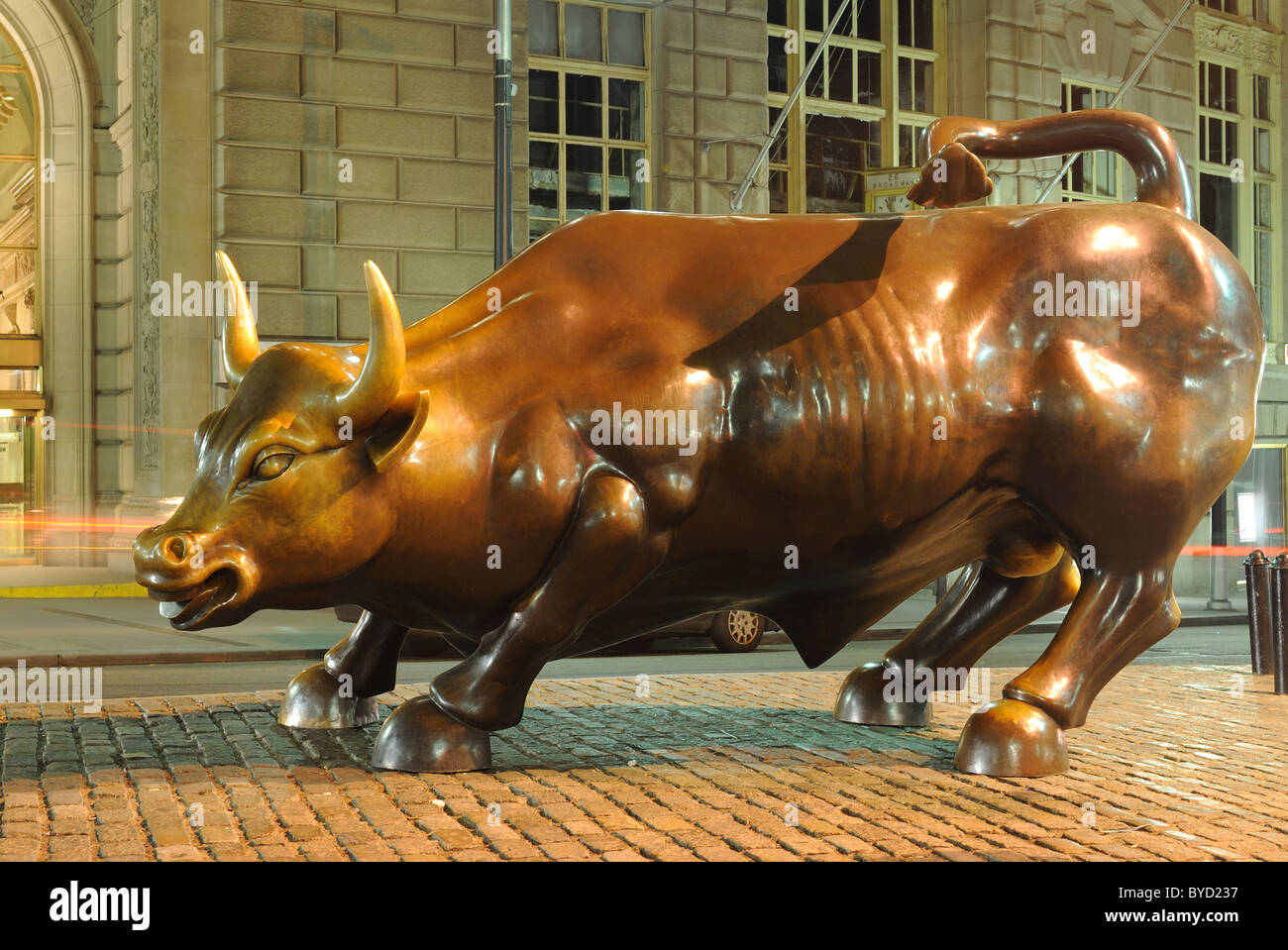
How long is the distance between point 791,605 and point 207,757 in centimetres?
220

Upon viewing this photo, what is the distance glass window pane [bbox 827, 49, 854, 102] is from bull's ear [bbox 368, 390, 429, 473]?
17.2 m

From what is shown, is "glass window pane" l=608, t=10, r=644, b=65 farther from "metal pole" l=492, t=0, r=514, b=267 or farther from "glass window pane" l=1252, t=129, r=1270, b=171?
"glass window pane" l=1252, t=129, r=1270, b=171

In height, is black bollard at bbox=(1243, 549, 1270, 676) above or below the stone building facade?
below

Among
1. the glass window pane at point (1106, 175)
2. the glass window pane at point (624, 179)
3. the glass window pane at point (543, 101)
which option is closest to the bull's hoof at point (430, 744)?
the glass window pane at point (543, 101)

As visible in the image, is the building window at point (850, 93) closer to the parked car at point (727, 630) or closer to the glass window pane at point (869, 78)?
the glass window pane at point (869, 78)

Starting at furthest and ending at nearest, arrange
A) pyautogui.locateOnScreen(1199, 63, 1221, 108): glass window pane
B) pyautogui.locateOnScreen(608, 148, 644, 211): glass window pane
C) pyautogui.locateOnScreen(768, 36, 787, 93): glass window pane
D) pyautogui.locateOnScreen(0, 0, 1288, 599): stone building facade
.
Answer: pyautogui.locateOnScreen(1199, 63, 1221, 108): glass window pane → pyautogui.locateOnScreen(768, 36, 787, 93): glass window pane → pyautogui.locateOnScreen(608, 148, 644, 211): glass window pane → pyautogui.locateOnScreen(0, 0, 1288, 599): stone building facade

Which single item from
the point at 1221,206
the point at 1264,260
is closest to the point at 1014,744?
the point at 1221,206

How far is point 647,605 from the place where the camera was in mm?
5293

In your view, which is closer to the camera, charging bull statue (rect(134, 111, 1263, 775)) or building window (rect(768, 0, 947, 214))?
charging bull statue (rect(134, 111, 1263, 775))

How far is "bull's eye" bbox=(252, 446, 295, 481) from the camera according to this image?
4.68 m

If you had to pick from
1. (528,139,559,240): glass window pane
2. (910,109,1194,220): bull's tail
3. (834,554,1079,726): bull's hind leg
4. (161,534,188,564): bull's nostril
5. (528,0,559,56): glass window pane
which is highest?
(528,0,559,56): glass window pane

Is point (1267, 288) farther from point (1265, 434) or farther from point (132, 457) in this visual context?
point (132, 457)

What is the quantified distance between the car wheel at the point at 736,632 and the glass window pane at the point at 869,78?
10.8 metres

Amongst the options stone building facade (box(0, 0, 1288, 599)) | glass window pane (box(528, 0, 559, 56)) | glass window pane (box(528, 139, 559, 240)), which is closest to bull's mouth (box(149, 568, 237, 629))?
stone building facade (box(0, 0, 1288, 599))
